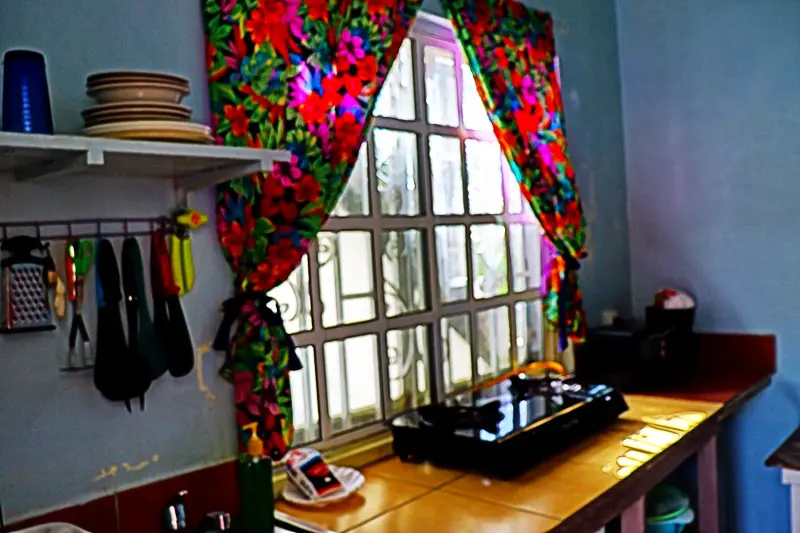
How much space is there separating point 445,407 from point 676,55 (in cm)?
190

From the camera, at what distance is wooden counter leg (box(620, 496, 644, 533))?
5.96 feet

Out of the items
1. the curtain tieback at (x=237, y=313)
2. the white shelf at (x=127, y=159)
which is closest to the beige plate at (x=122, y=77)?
the white shelf at (x=127, y=159)

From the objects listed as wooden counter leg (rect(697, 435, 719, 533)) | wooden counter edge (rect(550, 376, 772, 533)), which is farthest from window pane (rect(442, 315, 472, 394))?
wooden counter leg (rect(697, 435, 719, 533))

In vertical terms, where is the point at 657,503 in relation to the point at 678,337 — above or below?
below

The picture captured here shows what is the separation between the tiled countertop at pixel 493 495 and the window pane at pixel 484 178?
0.87 meters

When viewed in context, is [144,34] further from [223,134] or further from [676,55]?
[676,55]

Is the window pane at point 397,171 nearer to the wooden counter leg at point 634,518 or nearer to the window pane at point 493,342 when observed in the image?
the window pane at point 493,342

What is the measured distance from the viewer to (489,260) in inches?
101

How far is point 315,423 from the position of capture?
1.93m

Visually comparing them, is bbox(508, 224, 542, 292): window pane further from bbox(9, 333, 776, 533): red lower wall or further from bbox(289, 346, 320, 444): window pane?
bbox(9, 333, 776, 533): red lower wall

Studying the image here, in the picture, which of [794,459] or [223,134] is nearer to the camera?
[223,134]

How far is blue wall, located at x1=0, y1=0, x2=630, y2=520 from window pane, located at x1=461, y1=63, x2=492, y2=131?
108cm

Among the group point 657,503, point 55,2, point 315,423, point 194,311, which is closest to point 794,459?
point 657,503

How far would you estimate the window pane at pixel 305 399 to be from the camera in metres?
1.89
